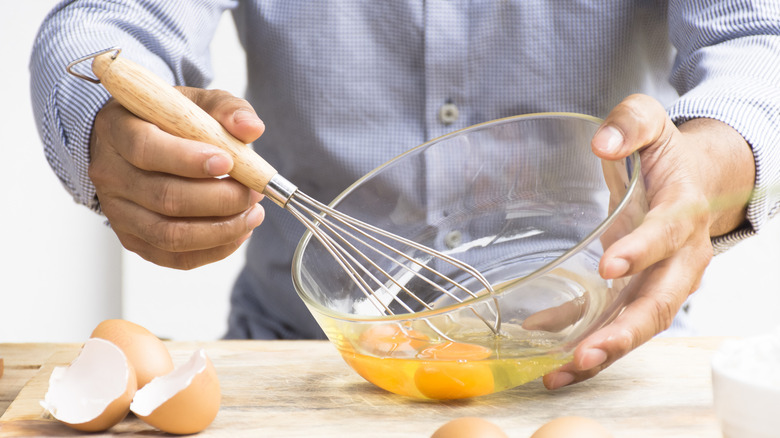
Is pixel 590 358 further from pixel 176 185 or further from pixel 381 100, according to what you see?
pixel 381 100

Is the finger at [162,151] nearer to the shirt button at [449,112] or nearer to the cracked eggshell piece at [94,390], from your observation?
the cracked eggshell piece at [94,390]

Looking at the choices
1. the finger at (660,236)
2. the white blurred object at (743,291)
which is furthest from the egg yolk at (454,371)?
the white blurred object at (743,291)

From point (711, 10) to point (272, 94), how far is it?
1.61 ft

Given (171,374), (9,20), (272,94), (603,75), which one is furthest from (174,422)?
(9,20)

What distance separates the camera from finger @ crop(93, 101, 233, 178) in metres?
0.50

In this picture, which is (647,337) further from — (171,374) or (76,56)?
(76,56)

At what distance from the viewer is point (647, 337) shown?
50 cm

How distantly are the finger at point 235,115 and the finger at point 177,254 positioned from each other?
0.12 metres

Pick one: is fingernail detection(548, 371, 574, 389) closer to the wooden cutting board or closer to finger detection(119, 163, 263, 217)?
the wooden cutting board

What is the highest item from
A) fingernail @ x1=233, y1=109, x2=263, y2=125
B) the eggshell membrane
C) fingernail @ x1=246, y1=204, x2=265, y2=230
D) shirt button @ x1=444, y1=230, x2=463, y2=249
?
shirt button @ x1=444, y1=230, x2=463, y2=249

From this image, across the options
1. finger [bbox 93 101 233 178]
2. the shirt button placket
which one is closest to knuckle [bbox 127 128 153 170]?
finger [bbox 93 101 233 178]

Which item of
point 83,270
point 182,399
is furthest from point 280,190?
point 83,270

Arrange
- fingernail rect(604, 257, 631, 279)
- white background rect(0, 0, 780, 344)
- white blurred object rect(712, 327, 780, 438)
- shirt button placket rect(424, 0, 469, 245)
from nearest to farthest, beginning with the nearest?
white blurred object rect(712, 327, 780, 438), fingernail rect(604, 257, 631, 279), shirt button placket rect(424, 0, 469, 245), white background rect(0, 0, 780, 344)

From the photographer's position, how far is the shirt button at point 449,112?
2.68ft
